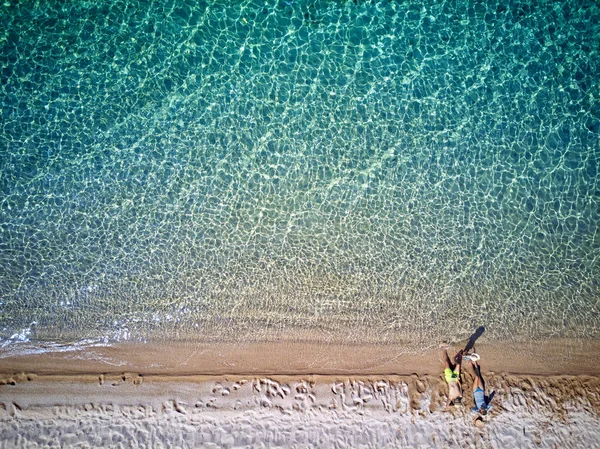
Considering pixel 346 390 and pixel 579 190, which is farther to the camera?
pixel 579 190

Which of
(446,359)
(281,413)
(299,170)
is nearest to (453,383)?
(446,359)

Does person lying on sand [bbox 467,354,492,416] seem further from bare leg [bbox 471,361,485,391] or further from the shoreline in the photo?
the shoreline

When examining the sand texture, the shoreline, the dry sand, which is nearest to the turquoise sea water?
the shoreline

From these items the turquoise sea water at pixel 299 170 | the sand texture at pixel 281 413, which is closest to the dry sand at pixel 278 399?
the sand texture at pixel 281 413

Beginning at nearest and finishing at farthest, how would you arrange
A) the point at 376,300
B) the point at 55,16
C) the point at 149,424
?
the point at 149,424, the point at 376,300, the point at 55,16

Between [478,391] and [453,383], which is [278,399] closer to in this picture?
[453,383]

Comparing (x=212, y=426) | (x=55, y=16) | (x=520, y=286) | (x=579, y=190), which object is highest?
(x=55, y=16)

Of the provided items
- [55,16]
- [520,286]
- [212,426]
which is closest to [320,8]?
[55,16]

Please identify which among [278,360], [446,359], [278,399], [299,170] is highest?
[299,170]

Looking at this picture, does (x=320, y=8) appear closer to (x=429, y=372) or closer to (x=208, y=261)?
(x=208, y=261)
